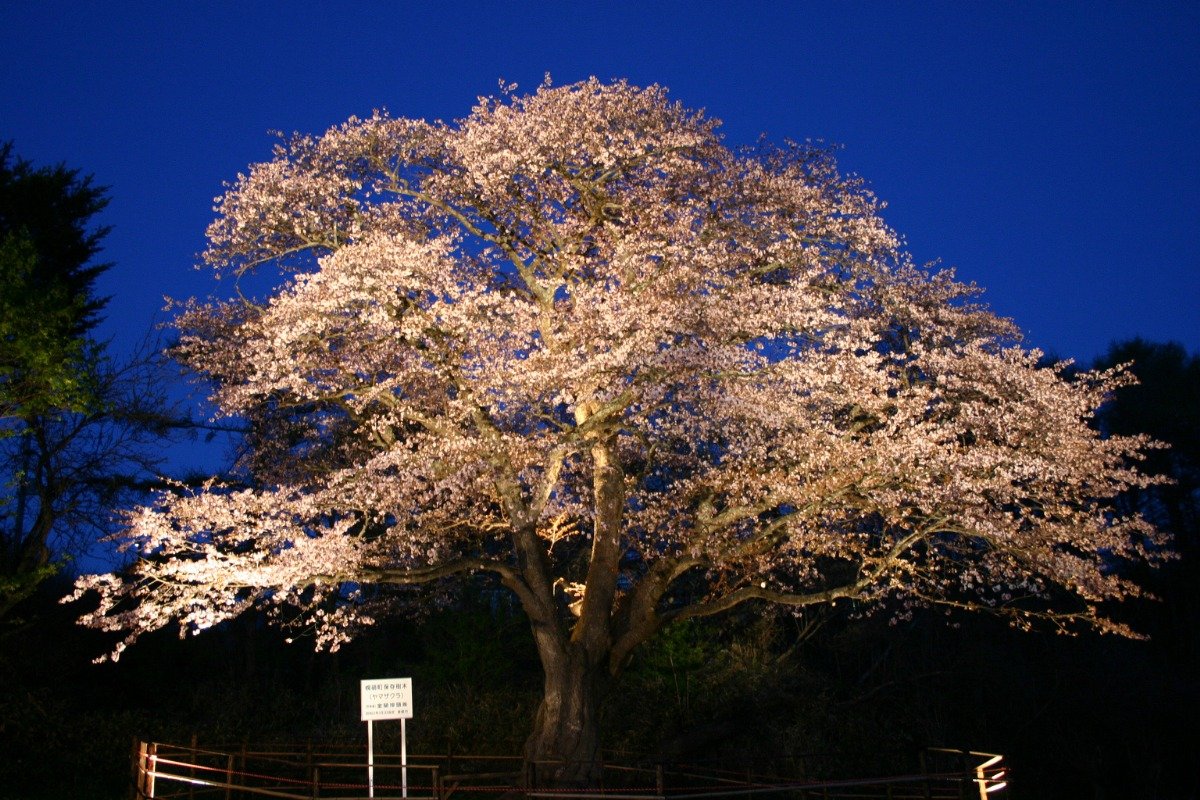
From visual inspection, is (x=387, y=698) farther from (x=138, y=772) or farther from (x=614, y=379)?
(x=614, y=379)

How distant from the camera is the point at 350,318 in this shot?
13422mm

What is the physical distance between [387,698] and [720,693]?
901 centimetres

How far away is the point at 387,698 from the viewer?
11.1 meters

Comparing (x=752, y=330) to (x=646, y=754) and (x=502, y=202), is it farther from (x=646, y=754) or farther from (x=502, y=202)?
(x=646, y=754)

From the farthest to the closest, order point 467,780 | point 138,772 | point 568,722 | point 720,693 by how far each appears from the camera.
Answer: point 720,693 → point 467,780 → point 568,722 → point 138,772

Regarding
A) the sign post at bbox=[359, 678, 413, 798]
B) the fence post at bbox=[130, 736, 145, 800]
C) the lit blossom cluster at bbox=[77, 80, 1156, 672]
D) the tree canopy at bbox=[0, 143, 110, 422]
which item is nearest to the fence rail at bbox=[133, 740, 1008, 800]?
the fence post at bbox=[130, 736, 145, 800]

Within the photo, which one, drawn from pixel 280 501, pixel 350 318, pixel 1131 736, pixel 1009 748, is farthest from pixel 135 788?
pixel 1131 736

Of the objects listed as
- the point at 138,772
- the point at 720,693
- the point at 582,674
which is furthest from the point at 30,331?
the point at 720,693

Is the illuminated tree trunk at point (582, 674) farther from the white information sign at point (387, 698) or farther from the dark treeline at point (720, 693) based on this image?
the dark treeline at point (720, 693)

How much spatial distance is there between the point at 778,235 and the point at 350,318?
22.7 feet

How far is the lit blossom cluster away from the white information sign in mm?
2065

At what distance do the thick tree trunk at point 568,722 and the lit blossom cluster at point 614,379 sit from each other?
430 millimetres

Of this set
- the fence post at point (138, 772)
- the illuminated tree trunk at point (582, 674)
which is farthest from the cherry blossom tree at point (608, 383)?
the fence post at point (138, 772)

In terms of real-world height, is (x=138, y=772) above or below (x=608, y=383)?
below
